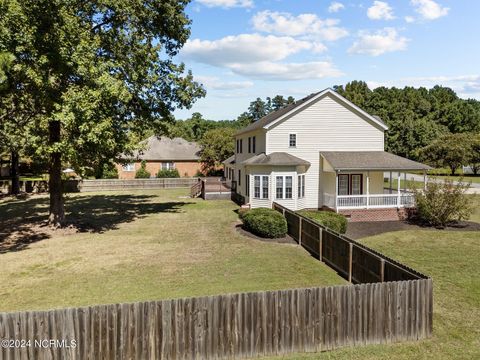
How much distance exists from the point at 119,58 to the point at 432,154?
57482 mm

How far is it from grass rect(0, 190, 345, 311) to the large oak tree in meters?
4.17

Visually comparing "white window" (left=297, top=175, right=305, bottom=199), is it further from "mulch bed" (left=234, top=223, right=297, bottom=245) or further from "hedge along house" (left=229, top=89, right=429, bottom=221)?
"mulch bed" (left=234, top=223, right=297, bottom=245)

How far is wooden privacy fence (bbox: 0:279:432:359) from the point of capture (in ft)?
25.1

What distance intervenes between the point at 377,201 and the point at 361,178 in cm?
261

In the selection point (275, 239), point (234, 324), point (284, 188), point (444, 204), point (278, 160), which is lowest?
point (275, 239)

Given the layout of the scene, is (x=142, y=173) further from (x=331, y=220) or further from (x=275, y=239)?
(x=331, y=220)

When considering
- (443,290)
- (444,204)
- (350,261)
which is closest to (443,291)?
(443,290)

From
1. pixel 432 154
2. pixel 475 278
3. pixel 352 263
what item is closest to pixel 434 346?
pixel 352 263

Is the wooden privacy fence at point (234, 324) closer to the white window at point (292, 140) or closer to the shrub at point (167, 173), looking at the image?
the white window at point (292, 140)

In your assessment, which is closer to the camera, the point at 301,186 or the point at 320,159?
the point at 301,186

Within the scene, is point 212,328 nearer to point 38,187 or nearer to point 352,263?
point 352,263

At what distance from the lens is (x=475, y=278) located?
1384 cm

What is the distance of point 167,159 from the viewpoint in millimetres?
55281

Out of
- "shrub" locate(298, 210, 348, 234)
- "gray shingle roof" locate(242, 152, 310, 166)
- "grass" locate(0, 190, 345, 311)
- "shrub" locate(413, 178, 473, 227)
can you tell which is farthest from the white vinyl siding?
"shrub" locate(413, 178, 473, 227)
